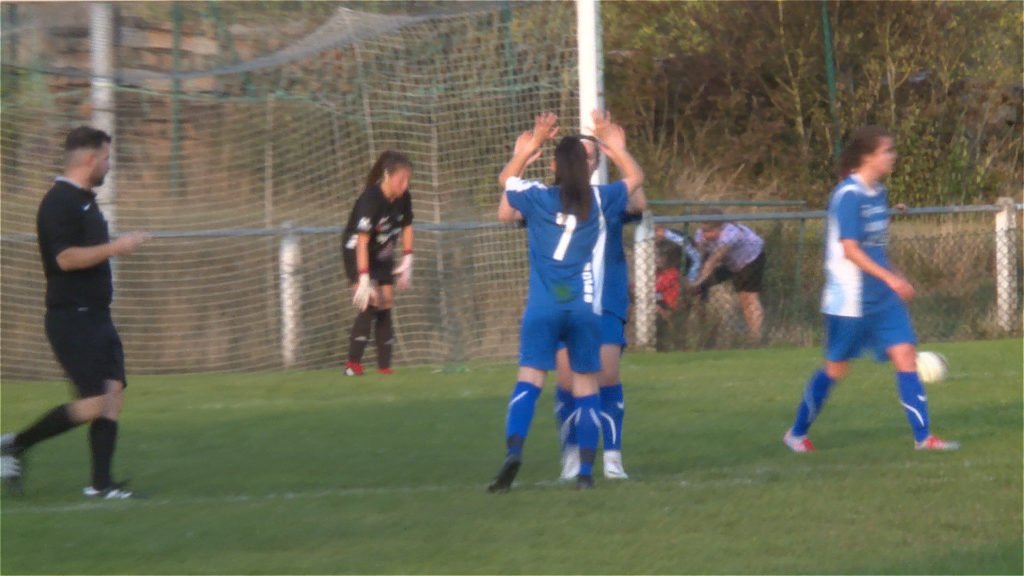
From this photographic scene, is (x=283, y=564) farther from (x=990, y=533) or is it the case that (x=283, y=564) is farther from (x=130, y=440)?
(x=130, y=440)

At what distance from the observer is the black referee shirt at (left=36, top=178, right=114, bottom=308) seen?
22.7 feet

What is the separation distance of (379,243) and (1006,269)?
739 cm

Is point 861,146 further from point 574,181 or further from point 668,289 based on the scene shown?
point 668,289

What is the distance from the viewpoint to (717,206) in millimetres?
19312

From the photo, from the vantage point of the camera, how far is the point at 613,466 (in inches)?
287

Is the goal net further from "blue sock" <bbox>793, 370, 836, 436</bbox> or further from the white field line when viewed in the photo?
the white field line

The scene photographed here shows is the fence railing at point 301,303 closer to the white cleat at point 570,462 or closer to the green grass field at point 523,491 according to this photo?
the green grass field at point 523,491

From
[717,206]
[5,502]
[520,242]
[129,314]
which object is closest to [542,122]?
[5,502]

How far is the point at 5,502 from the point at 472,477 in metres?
2.41

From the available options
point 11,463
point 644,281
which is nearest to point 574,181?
point 11,463

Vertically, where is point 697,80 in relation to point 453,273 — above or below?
above

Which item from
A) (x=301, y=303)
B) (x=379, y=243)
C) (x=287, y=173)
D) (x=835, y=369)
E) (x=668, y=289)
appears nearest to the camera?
(x=835, y=369)

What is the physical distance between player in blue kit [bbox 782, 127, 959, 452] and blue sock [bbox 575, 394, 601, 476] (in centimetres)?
167

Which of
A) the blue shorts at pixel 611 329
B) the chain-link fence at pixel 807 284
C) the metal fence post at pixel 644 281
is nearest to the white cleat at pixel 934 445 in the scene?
the blue shorts at pixel 611 329
